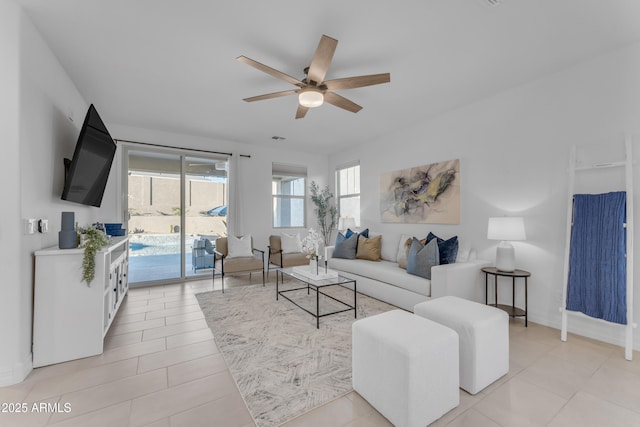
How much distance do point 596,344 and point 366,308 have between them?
2.21 meters

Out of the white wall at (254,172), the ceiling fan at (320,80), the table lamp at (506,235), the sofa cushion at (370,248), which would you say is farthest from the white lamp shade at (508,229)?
the white wall at (254,172)

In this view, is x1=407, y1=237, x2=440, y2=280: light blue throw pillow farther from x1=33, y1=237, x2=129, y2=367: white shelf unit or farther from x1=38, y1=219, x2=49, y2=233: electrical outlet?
x1=38, y1=219, x2=49, y2=233: electrical outlet

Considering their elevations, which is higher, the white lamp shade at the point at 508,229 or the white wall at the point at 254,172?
the white wall at the point at 254,172

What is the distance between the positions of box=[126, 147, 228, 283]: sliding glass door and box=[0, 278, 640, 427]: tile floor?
2411 mm

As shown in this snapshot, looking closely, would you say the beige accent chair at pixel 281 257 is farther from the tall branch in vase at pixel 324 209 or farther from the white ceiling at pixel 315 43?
the white ceiling at pixel 315 43

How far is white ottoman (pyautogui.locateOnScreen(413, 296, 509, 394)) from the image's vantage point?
1.85 metres

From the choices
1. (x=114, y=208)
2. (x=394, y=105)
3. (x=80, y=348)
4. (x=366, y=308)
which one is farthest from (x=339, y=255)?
(x=114, y=208)

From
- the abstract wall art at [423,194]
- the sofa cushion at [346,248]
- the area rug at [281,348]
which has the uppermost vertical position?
the abstract wall art at [423,194]

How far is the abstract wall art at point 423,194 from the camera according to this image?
13.0ft

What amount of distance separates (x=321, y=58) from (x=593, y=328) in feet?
11.8

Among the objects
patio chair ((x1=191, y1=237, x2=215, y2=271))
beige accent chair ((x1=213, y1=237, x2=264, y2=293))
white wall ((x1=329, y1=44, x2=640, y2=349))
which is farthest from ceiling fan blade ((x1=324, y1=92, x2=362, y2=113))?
patio chair ((x1=191, y1=237, x2=215, y2=271))

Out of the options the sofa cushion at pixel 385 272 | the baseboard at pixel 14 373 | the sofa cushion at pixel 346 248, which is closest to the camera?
the baseboard at pixel 14 373

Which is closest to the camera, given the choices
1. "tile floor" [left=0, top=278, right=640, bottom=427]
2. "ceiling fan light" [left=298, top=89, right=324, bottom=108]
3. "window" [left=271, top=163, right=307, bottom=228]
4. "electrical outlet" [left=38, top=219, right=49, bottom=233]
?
"tile floor" [left=0, top=278, right=640, bottom=427]

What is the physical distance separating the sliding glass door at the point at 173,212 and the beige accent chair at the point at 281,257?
3.57 ft
